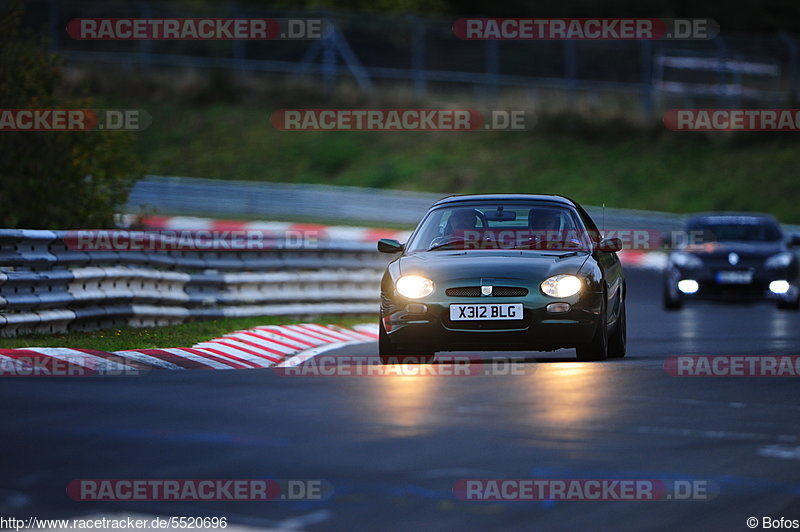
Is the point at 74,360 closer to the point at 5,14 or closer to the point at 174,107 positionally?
the point at 5,14

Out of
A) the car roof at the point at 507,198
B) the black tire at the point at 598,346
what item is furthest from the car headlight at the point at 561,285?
the car roof at the point at 507,198

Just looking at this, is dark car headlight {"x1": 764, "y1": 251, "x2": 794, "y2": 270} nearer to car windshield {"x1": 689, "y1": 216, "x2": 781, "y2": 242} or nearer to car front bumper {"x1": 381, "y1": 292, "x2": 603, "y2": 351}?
car windshield {"x1": 689, "y1": 216, "x2": 781, "y2": 242}

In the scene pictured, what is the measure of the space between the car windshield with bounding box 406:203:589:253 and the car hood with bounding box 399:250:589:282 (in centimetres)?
34

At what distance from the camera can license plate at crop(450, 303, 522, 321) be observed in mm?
12578

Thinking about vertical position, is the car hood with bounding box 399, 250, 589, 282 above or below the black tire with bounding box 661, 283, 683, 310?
below

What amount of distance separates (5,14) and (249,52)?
3353cm

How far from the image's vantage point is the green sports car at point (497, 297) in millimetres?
12609

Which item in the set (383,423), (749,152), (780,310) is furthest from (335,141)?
(383,423)

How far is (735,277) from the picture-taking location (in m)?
22.3

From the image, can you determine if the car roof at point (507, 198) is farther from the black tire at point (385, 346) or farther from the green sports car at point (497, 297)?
the black tire at point (385, 346)

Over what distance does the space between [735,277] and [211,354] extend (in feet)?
Result: 34.2

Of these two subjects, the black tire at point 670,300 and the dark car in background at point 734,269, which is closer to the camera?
the dark car in background at point 734,269

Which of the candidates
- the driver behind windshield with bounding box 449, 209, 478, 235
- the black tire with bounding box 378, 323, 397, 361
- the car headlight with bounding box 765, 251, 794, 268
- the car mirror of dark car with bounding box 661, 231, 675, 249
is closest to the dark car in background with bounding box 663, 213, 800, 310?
the car headlight with bounding box 765, 251, 794, 268

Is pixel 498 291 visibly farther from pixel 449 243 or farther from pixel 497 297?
pixel 449 243
